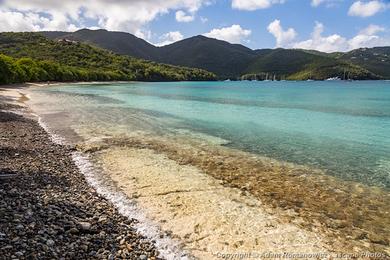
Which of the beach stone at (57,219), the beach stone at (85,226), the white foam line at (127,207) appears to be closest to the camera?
the beach stone at (57,219)

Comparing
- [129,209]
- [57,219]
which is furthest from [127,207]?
[57,219]

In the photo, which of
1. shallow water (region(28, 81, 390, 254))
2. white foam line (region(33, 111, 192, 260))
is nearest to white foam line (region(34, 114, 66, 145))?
shallow water (region(28, 81, 390, 254))

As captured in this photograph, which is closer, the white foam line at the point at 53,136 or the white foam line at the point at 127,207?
the white foam line at the point at 127,207

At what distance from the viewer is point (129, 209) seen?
41.6 ft

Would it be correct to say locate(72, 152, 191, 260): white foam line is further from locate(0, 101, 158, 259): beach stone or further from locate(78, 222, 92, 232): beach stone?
locate(78, 222, 92, 232): beach stone

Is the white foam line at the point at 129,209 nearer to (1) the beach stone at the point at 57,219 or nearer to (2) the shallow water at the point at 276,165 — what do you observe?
(1) the beach stone at the point at 57,219

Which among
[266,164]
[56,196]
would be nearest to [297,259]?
[56,196]

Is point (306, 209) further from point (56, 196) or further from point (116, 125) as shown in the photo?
point (116, 125)

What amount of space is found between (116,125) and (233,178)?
19.3 m

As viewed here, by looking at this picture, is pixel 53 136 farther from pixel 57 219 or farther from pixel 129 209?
pixel 57 219

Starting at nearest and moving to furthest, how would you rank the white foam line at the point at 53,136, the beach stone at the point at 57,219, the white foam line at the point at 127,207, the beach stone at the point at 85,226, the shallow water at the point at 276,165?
the beach stone at the point at 57,219 → the white foam line at the point at 127,207 → the beach stone at the point at 85,226 → the shallow water at the point at 276,165 → the white foam line at the point at 53,136

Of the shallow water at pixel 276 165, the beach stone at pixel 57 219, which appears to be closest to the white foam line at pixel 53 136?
the shallow water at pixel 276 165

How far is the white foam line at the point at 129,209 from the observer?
387 inches

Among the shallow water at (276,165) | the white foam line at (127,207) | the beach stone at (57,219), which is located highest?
the beach stone at (57,219)
